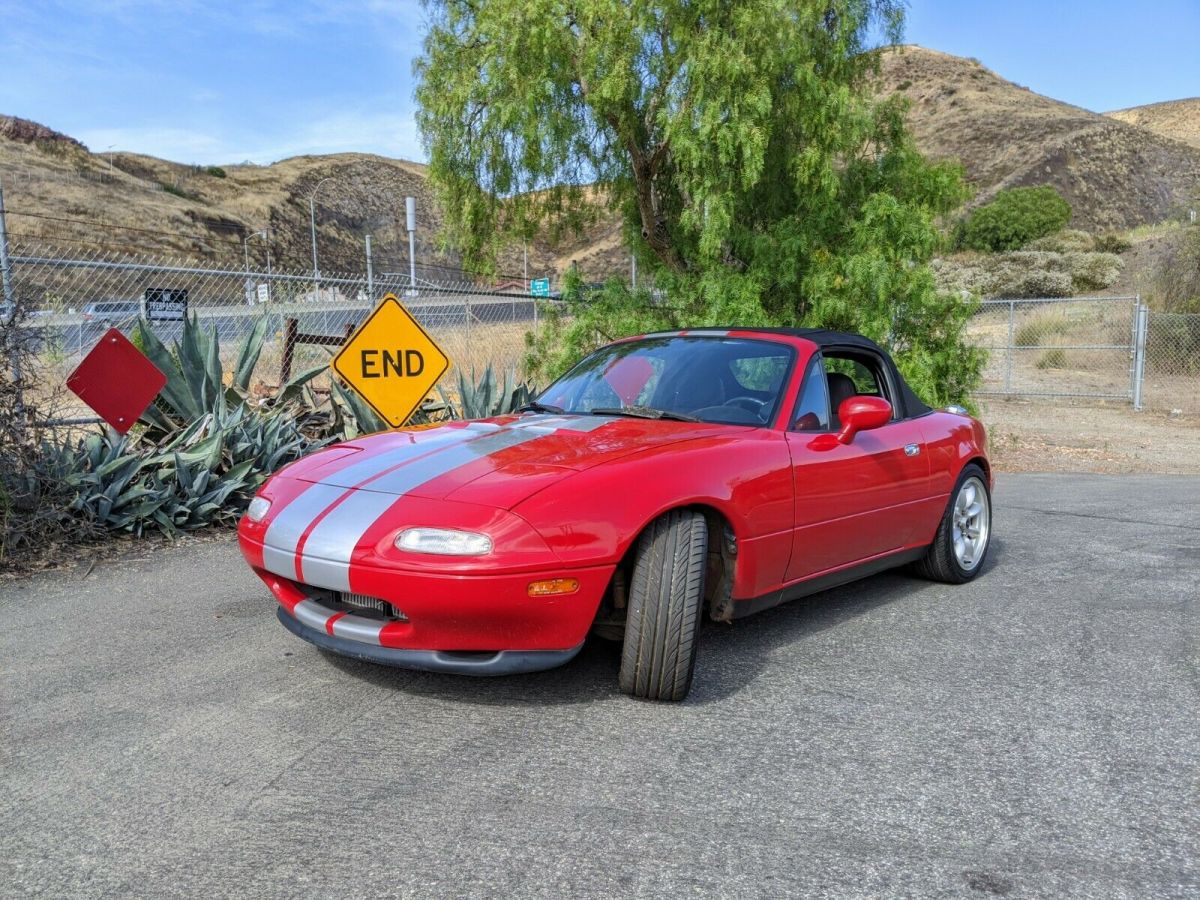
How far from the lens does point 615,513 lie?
3486 mm

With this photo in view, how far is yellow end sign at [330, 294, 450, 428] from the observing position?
7.13 m

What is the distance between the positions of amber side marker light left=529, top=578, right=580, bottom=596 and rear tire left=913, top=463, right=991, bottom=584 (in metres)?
2.81

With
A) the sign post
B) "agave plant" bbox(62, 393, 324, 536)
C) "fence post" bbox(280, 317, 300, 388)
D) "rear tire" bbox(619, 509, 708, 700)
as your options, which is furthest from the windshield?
the sign post

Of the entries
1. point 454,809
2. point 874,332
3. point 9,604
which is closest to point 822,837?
point 454,809

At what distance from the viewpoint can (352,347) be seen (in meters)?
7.09

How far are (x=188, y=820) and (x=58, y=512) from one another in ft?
12.9

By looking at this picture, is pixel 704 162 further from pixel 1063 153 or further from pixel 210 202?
pixel 210 202

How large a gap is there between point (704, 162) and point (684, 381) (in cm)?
596

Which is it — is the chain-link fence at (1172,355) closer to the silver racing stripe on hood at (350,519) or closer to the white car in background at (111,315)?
the white car in background at (111,315)

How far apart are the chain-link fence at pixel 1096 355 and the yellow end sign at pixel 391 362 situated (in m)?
14.6

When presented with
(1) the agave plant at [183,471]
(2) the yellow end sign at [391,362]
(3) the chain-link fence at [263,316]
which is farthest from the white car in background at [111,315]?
(2) the yellow end sign at [391,362]

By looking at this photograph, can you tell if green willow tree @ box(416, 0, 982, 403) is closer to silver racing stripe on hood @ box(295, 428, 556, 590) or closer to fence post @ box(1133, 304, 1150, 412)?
silver racing stripe on hood @ box(295, 428, 556, 590)

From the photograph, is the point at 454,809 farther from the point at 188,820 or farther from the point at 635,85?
the point at 635,85

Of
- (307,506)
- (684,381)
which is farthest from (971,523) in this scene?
(307,506)
